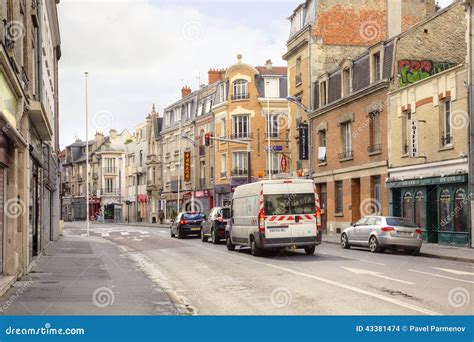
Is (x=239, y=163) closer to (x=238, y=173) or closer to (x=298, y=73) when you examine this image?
(x=238, y=173)

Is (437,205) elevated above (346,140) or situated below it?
below

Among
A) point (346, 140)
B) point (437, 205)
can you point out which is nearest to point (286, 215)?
point (437, 205)

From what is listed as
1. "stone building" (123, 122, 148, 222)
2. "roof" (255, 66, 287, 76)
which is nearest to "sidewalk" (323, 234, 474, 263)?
"roof" (255, 66, 287, 76)

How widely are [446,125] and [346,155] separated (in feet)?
32.4

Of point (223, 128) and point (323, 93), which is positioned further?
point (223, 128)

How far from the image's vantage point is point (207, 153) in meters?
64.1

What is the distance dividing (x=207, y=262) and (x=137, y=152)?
6816 centimetres

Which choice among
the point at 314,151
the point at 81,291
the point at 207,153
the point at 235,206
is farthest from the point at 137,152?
the point at 81,291
